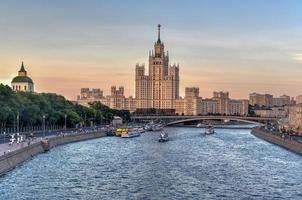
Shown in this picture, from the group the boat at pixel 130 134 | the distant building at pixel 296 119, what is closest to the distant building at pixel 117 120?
the boat at pixel 130 134

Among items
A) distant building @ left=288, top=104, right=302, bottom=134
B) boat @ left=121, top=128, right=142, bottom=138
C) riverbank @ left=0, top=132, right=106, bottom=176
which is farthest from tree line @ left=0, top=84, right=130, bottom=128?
distant building @ left=288, top=104, right=302, bottom=134

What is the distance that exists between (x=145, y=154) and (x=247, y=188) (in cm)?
3027

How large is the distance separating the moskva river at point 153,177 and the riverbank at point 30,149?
2.45 ft

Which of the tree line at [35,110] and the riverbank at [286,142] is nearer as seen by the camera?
the riverbank at [286,142]

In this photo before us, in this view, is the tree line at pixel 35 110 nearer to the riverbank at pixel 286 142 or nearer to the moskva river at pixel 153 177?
the moskva river at pixel 153 177

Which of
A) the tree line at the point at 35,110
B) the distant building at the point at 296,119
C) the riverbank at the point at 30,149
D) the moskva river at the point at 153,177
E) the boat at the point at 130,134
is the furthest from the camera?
the distant building at the point at 296,119

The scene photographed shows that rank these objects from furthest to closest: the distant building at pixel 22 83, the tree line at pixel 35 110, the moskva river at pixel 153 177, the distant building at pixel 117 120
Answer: the distant building at pixel 117 120 < the distant building at pixel 22 83 < the tree line at pixel 35 110 < the moskva river at pixel 153 177

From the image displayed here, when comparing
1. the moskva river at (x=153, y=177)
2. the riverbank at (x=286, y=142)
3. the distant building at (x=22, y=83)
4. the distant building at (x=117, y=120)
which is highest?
the distant building at (x=22, y=83)

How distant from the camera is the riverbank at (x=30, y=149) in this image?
5164cm

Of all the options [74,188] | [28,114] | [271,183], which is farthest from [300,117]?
[74,188]

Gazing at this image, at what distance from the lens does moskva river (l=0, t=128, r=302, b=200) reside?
42031 millimetres

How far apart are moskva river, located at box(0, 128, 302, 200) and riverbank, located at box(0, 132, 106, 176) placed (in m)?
0.75

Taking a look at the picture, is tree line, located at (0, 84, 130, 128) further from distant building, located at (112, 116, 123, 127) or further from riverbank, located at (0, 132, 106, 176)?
distant building, located at (112, 116, 123, 127)

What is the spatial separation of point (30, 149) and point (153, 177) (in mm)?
19045
